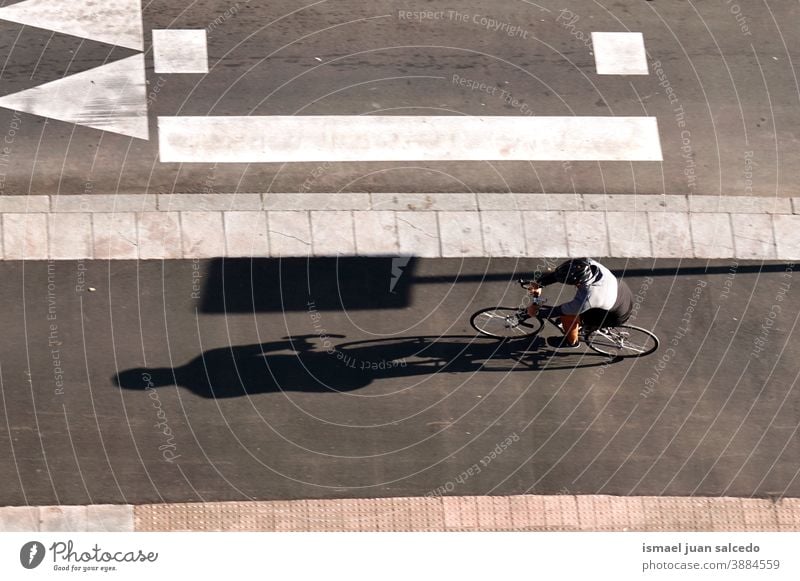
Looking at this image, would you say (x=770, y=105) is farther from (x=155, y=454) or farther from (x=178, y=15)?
(x=155, y=454)

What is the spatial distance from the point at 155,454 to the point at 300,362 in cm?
214

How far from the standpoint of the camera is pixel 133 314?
13.1m

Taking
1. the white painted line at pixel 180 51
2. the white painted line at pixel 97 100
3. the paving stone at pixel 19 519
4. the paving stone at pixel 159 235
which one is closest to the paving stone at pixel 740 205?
the paving stone at pixel 159 235

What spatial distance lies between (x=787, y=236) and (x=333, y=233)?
21.5ft

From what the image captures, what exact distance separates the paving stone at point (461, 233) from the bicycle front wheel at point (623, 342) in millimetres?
2015

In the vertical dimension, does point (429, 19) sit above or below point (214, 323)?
above

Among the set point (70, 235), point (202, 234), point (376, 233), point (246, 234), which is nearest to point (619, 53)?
point (376, 233)

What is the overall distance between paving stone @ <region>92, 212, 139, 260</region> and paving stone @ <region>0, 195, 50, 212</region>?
71 centimetres

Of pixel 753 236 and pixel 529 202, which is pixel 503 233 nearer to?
pixel 529 202

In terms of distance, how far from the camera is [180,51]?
15250 mm

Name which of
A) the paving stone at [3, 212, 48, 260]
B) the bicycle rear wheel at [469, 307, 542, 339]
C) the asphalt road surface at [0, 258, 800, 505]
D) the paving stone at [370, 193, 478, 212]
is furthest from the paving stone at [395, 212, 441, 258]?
the paving stone at [3, 212, 48, 260]
